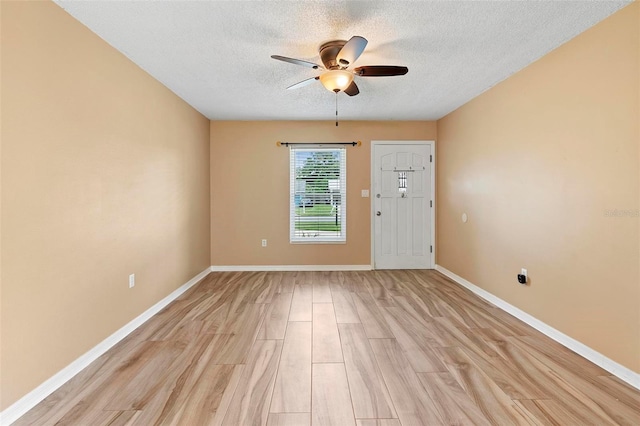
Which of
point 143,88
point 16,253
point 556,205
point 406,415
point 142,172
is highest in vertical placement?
point 143,88

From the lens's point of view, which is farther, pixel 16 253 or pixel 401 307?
pixel 401 307

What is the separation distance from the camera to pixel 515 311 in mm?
2922

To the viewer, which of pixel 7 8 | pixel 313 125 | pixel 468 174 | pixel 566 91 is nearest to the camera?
pixel 7 8

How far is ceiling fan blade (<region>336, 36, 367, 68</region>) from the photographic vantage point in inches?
75.1

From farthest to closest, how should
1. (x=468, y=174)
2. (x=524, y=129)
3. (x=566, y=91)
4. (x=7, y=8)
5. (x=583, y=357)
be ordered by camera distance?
(x=468, y=174) < (x=524, y=129) < (x=566, y=91) < (x=583, y=357) < (x=7, y=8)

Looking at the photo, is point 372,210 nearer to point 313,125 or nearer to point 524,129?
point 313,125

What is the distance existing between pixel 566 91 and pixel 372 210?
283 cm

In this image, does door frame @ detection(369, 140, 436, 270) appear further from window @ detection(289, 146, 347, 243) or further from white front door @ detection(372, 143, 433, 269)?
window @ detection(289, 146, 347, 243)

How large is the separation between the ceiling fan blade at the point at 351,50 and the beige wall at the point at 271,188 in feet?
8.45

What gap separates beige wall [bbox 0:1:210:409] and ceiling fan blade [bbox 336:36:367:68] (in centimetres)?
185

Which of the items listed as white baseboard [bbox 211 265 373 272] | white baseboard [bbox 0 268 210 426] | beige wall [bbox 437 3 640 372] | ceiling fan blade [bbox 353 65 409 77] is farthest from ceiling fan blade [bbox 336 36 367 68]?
white baseboard [bbox 211 265 373 272]

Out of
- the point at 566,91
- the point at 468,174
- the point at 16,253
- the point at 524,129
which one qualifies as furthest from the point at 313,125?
the point at 16,253

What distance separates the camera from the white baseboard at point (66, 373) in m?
Answer: 1.56

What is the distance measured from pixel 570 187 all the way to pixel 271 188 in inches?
145
